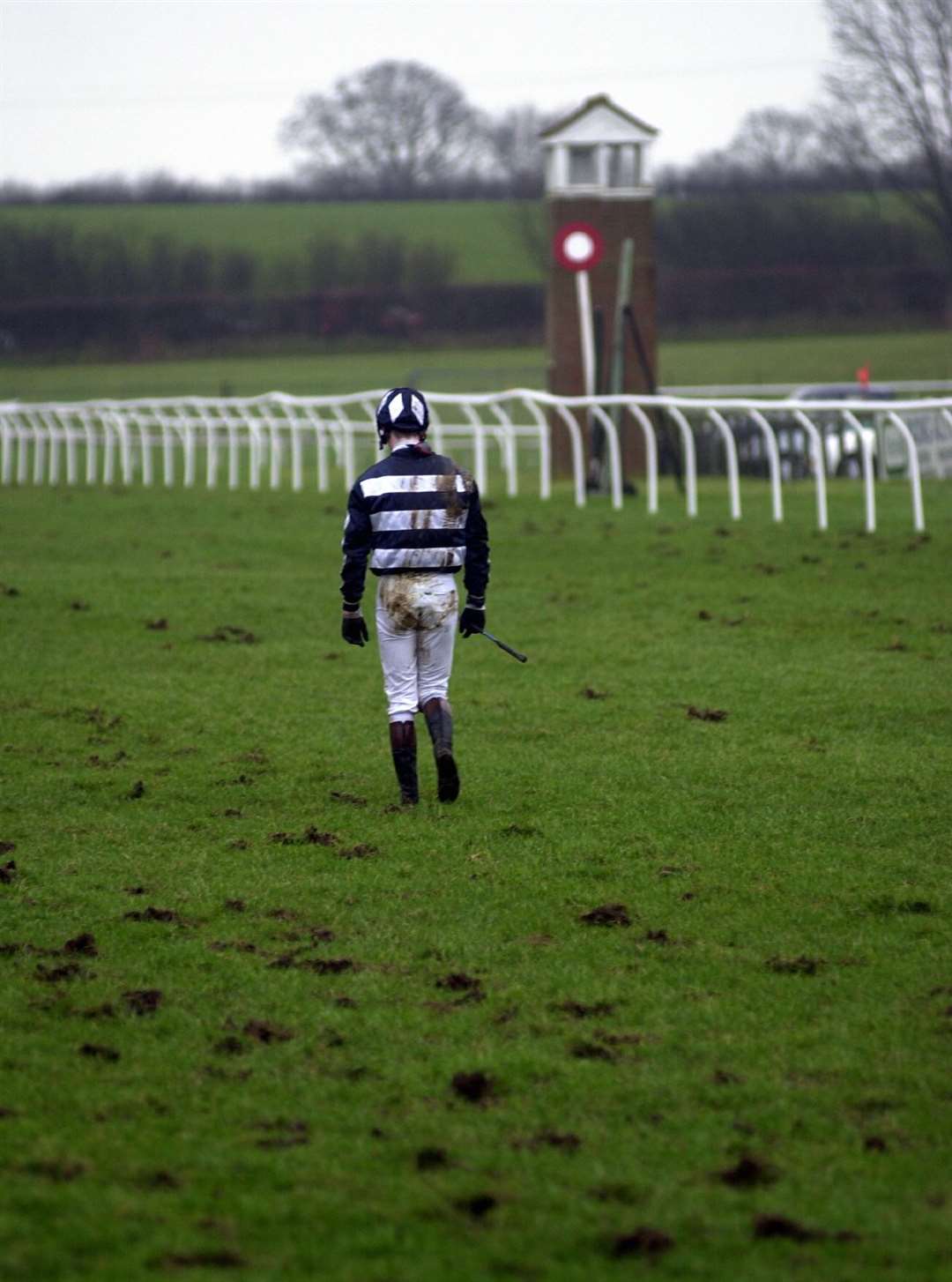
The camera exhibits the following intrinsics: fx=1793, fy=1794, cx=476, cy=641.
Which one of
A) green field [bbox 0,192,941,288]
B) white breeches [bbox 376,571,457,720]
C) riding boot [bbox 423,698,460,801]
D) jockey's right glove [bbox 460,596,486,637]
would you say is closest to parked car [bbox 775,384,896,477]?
jockey's right glove [bbox 460,596,486,637]

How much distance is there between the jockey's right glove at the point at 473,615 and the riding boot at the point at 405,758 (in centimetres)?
46

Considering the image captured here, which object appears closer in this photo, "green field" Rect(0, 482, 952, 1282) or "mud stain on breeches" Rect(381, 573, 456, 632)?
"green field" Rect(0, 482, 952, 1282)

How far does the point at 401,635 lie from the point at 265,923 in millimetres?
1813

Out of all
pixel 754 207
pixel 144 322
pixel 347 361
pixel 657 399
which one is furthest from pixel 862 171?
pixel 657 399

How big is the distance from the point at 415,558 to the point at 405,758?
763mm

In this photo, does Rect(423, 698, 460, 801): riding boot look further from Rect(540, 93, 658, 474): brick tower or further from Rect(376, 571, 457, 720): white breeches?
Rect(540, 93, 658, 474): brick tower

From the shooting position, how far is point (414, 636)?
700 cm

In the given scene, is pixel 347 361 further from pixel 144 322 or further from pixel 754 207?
pixel 754 207

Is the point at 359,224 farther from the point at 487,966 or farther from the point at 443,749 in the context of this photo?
the point at 487,966

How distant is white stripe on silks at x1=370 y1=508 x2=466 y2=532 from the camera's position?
267 inches

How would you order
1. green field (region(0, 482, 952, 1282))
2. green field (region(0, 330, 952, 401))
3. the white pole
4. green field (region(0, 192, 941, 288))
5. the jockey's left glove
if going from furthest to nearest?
1. green field (region(0, 192, 941, 288))
2. green field (region(0, 330, 952, 401))
3. the white pole
4. the jockey's left glove
5. green field (region(0, 482, 952, 1282))

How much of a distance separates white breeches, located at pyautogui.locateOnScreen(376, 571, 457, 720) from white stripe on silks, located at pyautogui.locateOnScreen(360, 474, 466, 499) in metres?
0.32

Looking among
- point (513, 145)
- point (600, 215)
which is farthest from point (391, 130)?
point (600, 215)

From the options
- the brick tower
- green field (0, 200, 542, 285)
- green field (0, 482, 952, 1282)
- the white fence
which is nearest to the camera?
green field (0, 482, 952, 1282)
